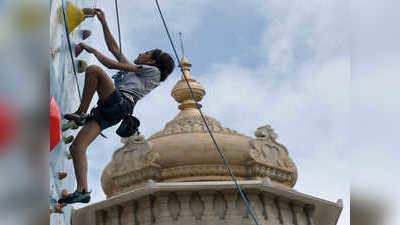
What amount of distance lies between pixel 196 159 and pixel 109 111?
14726 millimetres

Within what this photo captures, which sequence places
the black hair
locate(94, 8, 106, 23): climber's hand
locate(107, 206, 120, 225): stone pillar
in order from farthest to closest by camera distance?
locate(107, 206, 120, 225): stone pillar → the black hair → locate(94, 8, 106, 23): climber's hand

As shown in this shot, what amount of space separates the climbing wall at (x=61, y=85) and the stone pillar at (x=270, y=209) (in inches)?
500

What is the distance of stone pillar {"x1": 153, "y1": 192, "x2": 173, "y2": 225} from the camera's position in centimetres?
1833

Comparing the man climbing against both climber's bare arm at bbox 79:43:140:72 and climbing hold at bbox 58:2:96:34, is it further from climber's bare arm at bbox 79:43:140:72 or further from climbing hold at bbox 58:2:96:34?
climbing hold at bbox 58:2:96:34

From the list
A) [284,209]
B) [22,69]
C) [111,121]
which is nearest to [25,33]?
[22,69]

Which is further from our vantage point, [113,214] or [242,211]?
[113,214]

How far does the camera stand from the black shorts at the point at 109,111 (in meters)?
5.05

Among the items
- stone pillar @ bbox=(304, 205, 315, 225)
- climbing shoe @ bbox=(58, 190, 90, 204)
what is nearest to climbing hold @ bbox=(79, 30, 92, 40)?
climbing shoe @ bbox=(58, 190, 90, 204)

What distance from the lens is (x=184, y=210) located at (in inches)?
723

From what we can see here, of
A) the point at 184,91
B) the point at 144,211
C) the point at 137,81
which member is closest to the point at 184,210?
the point at 144,211

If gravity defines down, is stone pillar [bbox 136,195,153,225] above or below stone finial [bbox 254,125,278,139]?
below

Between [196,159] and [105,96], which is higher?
[196,159]

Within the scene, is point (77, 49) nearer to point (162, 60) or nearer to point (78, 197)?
point (162, 60)

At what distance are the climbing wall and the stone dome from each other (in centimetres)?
1297
